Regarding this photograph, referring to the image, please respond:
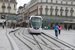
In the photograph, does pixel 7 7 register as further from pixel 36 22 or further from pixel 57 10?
pixel 36 22

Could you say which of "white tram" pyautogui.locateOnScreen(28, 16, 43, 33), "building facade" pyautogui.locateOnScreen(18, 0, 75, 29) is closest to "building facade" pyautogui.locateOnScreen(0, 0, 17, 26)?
"building facade" pyautogui.locateOnScreen(18, 0, 75, 29)

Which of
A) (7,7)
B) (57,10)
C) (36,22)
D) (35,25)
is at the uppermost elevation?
(7,7)

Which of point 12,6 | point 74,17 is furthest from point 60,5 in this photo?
point 12,6

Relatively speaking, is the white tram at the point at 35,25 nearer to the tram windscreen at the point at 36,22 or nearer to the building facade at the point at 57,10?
the tram windscreen at the point at 36,22

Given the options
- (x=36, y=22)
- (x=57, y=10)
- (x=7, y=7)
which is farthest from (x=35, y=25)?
(x=7, y=7)

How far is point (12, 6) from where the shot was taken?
67.6 m

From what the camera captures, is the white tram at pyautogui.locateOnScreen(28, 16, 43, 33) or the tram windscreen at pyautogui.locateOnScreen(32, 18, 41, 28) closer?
the white tram at pyautogui.locateOnScreen(28, 16, 43, 33)

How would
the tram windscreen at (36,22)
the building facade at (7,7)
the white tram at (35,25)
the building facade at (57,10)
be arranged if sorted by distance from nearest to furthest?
the white tram at (35,25)
the tram windscreen at (36,22)
the building facade at (57,10)
the building facade at (7,7)

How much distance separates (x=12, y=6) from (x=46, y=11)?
18.1 m

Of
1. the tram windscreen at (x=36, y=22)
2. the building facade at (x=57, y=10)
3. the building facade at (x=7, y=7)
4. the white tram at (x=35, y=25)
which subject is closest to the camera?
the white tram at (x=35, y=25)

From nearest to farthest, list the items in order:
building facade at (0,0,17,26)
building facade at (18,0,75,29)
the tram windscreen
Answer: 1. the tram windscreen
2. building facade at (18,0,75,29)
3. building facade at (0,0,17,26)

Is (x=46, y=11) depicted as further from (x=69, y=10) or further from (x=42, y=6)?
(x=69, y=10)

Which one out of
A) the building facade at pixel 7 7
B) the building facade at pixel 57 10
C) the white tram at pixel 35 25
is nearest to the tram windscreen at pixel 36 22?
the white tram at pixel 35 25

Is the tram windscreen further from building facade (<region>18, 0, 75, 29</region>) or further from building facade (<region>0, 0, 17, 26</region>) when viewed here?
building facade (<region>0, 0, 17, 26</region>)
